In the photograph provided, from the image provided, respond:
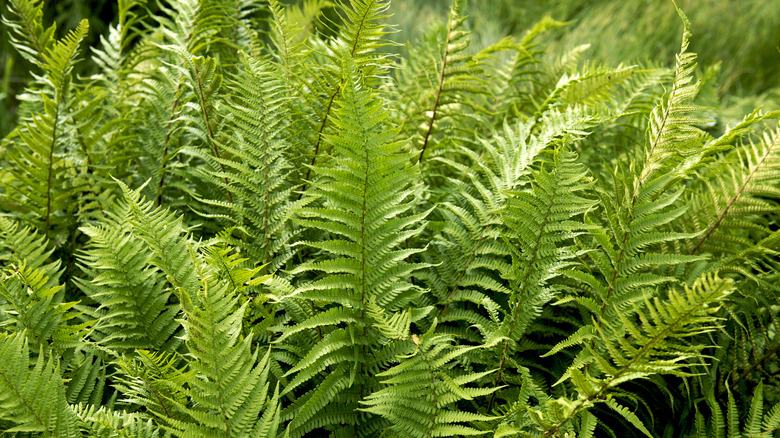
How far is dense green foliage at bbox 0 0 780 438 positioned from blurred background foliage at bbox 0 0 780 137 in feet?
6.60

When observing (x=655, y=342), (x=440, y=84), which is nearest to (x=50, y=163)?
(x=440, y=84)

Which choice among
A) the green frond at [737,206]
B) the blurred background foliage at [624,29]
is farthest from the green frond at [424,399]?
the blurred background foliage at [624,29]

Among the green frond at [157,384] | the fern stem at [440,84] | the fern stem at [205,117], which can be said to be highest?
the fern stem at [440,84]

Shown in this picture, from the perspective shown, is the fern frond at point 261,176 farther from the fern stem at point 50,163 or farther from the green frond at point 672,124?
the green frond at point 672,124

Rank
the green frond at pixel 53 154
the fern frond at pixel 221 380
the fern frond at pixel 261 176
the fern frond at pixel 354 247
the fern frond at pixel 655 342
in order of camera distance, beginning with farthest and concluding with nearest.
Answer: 1. the green frond at pixel 53 154
2. the fern frond at pixel 261 176
3. the fern frond at pixel 354 247
4. the fern frond at pixel 221 380
5. the fern frond at pixel 655 342

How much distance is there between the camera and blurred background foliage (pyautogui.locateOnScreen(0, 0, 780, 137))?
3.16 meters

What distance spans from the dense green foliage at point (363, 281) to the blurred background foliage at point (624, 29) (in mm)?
2011

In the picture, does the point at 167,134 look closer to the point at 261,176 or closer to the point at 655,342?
the point at 261,176

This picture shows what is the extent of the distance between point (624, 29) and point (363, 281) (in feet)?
11.4

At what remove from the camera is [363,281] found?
89 centimetres

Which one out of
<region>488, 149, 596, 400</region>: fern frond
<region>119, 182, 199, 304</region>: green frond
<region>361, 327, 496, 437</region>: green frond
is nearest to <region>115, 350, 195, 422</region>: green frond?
<region>119, 182, 199, 304</region>: green frond

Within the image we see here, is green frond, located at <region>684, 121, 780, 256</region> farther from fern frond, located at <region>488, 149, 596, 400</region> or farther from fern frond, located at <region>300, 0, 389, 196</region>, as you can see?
fern frond, located at <region>300, 0, 389, 196</region>

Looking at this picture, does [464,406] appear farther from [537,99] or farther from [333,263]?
[537,99]

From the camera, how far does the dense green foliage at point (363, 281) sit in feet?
2.60
